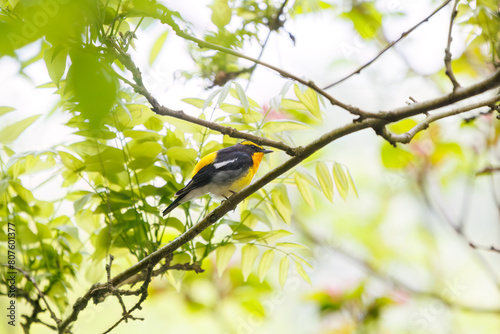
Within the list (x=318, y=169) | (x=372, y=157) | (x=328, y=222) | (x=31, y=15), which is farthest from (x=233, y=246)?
(x=372, y=157)

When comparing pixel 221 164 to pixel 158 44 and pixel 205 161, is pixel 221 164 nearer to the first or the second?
pixel 205 161

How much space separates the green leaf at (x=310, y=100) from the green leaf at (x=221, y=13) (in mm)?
299

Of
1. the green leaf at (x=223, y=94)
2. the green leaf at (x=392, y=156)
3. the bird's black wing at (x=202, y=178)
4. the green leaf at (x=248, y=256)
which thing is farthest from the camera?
the green leaf at (x=392, y=156)

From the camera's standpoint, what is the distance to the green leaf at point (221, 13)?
3.55 feet

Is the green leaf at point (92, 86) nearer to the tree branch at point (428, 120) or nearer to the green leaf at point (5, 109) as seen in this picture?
the tree branch at point (428, 120)

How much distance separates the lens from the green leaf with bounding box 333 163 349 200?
3.43ft

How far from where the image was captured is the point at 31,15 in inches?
14.5

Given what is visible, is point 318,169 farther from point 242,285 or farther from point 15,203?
point 15,203

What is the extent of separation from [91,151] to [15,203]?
10.5 inches

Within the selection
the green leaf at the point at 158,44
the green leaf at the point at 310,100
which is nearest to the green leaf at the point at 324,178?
the green leaf at the point at 310,100

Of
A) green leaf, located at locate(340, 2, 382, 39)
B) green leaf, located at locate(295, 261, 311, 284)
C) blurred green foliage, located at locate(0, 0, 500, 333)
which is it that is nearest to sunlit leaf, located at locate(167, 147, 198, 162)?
blurred green foliage, located at locate(0, 0, 500, 333)

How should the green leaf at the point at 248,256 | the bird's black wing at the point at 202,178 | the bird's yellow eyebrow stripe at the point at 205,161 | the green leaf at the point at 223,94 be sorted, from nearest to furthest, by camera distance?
the green leaf at the point at 223,94 < the green leaf at the point at 248,256 < the bird's black wing at the point at 202,178 < the bird's yellow eyebrow stripe at the point at 205,161

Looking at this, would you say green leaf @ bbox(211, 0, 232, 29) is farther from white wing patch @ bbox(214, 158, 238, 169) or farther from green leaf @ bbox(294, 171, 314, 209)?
white wing patch @ bbox(214, 158, 238, 169)

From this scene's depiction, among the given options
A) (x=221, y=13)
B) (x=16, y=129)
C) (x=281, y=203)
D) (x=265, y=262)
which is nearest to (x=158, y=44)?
(x=221, y=13)
